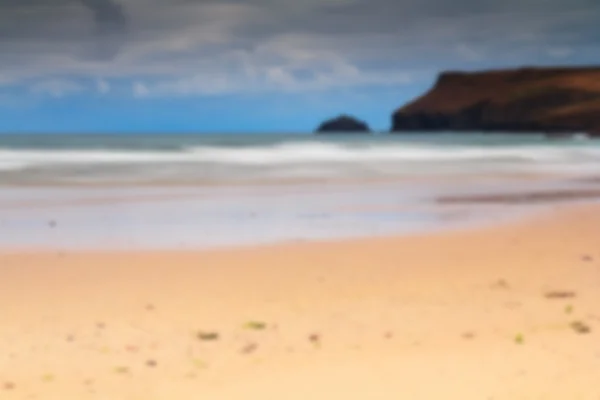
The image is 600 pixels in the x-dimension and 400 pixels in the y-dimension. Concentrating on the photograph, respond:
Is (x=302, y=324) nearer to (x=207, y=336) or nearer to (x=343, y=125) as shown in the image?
(x=207, y=336)

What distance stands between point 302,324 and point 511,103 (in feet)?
178

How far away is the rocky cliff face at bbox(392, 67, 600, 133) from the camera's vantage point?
163ft

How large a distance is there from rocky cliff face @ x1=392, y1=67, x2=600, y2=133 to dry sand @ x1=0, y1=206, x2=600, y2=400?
4577 cm

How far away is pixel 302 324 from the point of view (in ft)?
11.6

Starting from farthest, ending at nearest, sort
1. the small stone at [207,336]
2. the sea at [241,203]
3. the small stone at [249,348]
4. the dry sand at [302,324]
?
the sea at [241,203]
the small stone at [207,336]
the small stone at [249,348]
the dry sand at [302,324]

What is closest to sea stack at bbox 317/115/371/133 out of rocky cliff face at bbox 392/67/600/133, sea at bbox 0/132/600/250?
rocky cliff face at bbox 392/67/600/133

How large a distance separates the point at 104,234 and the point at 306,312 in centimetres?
310

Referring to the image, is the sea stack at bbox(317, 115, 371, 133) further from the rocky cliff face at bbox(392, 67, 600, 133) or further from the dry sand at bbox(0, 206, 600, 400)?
the dry sand at bbox(0, 206, 600, 400)

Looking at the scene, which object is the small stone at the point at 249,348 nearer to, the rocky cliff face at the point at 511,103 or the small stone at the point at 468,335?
the small stone at the point at 468,335

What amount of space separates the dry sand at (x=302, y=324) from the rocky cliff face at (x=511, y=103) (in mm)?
45770

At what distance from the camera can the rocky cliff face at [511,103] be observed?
4969cm

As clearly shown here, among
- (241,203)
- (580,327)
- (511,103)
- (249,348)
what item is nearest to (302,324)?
(249,348)

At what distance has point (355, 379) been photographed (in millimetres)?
2770

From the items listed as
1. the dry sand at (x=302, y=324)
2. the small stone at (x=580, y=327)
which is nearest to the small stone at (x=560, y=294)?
the dry sand at (x=302, y=324)
